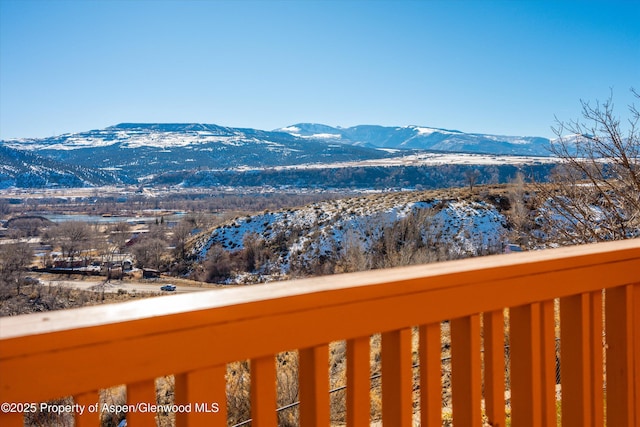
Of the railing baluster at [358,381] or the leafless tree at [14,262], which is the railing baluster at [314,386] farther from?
the leafless tree at [14,262]

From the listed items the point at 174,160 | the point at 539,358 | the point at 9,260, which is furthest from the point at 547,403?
the point at 174,160

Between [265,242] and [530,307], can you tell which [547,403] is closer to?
[530,307]

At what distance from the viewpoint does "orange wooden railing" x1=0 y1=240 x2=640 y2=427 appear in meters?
0.71

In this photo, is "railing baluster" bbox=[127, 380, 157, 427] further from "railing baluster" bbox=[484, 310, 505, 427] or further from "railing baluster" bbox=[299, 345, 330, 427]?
"railing baluster" bbox=[484, 310, 505, 427]

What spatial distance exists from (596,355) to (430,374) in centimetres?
56

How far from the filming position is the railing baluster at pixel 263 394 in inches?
34.2

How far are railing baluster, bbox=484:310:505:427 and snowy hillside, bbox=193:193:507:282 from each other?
25.6 meters

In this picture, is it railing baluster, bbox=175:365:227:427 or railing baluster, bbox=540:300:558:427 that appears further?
railing baluster, bbox=540:300:558:427

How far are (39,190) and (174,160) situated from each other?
53.2 m

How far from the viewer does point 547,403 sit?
1.22m

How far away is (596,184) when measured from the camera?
8281 mm

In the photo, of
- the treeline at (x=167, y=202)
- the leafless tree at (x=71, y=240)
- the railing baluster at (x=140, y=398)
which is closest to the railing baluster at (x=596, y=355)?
the railing baluster at (x=140, y=398)

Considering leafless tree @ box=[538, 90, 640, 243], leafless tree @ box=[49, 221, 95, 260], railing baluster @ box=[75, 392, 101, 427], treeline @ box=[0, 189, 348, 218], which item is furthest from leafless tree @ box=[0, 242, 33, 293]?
treeline @ box=[0, 189, 348, 218]

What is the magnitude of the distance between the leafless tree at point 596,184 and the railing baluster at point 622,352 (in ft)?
22.9
